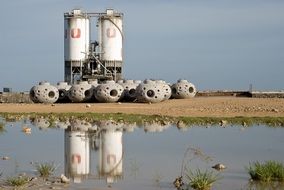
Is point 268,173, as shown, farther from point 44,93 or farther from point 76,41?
point 76,41

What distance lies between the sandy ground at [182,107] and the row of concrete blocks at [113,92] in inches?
41.5

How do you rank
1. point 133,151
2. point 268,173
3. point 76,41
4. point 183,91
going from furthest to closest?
point 76,41 < point 183,91 < point 133,151 < point 268,173

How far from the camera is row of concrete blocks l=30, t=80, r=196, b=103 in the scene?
151 feet

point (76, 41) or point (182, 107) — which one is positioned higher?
point (76, 41)

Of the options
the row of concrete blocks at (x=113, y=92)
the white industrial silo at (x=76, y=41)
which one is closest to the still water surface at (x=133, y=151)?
the row of concrete blocks at (x=113, y=92)

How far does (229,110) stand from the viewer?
38.8m

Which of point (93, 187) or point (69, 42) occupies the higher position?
point (69, 42)

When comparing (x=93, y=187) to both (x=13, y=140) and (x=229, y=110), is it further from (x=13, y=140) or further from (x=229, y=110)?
(x=229, y=110)

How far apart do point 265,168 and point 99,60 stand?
164ft

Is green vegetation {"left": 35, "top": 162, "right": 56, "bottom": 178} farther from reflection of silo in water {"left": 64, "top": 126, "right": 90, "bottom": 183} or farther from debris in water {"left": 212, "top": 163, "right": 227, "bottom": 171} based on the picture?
debris in water {"left": 212, "top": 163, "right": 227, "bottom": 171}

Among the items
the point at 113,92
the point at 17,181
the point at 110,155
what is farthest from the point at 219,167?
the point at 113,92

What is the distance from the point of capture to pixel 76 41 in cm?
6091

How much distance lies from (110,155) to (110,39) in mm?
46737

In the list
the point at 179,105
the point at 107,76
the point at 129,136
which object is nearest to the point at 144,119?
the point at 129,136
